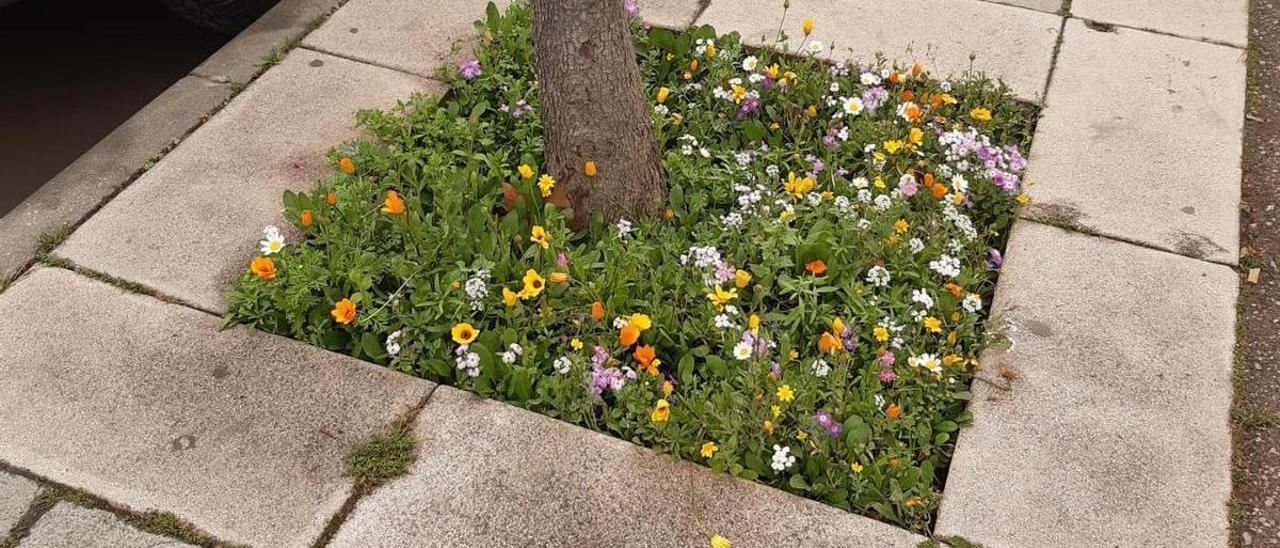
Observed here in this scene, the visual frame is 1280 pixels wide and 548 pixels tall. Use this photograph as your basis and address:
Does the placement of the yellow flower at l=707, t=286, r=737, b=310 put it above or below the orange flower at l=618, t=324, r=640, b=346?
above

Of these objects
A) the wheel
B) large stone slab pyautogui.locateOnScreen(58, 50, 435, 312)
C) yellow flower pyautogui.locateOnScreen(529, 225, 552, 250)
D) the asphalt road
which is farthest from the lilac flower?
Answer: the asphalt road

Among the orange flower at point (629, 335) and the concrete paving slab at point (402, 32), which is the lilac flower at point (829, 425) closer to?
the orange flower at point (629, 335)

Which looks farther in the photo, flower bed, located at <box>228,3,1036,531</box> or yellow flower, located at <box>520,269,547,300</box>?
yellow flower, located at <box>520,269,547,300</box>

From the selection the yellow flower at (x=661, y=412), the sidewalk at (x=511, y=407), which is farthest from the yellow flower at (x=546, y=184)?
the yellow flower at (x=661, y=412)

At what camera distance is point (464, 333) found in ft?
8.78

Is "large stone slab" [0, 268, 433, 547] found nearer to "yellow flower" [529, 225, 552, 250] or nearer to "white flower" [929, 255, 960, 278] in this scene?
"yellow flower" [529, 225, 552, 250]

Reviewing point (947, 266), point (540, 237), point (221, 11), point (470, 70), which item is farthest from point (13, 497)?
point (221, 11)

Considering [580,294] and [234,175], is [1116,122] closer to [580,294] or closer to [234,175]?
[580,294]

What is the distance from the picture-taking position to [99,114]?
4480 mm

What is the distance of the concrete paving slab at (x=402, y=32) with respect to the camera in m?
3.95

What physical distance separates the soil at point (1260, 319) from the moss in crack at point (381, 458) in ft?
6.32

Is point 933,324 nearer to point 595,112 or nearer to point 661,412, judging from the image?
point 661,412

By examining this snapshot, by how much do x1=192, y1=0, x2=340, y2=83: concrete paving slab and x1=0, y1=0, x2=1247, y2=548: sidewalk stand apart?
0.47 feet

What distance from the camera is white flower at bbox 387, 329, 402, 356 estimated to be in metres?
2.70
